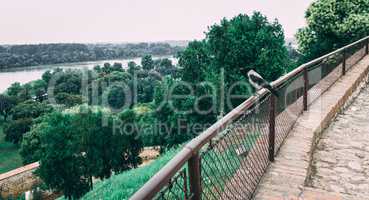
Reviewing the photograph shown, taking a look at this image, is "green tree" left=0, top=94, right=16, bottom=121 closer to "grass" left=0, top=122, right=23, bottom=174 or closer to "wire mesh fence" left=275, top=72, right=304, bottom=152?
"grass" left=0, top=122, right=23, bottom=174

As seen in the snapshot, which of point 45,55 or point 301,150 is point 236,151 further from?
point 45,55

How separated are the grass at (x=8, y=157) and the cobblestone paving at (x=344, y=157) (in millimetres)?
44414

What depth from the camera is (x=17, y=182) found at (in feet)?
95.9

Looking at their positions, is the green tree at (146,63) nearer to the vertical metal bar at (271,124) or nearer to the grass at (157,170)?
the grass at (157,170)

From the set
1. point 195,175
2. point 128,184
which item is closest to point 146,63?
point 128,184

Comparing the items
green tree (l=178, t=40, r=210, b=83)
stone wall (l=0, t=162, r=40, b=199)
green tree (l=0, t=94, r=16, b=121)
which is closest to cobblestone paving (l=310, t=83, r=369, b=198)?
green tree (l=178, t=40, r=210, b=83)

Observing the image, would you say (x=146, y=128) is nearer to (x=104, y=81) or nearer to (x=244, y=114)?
(x=244, y=114)

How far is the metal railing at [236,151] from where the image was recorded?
5.96 feet

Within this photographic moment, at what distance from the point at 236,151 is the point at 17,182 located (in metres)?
31.3

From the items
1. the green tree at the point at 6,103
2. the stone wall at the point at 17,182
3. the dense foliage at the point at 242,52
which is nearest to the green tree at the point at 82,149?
the stone wall at the point at 17,182

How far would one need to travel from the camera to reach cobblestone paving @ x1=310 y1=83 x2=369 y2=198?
3989 mm

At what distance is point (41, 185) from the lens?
96.8 ft

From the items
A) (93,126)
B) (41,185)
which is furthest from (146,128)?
(41,185)

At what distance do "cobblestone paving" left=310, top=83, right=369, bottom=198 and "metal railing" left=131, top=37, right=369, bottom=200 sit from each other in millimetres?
653
